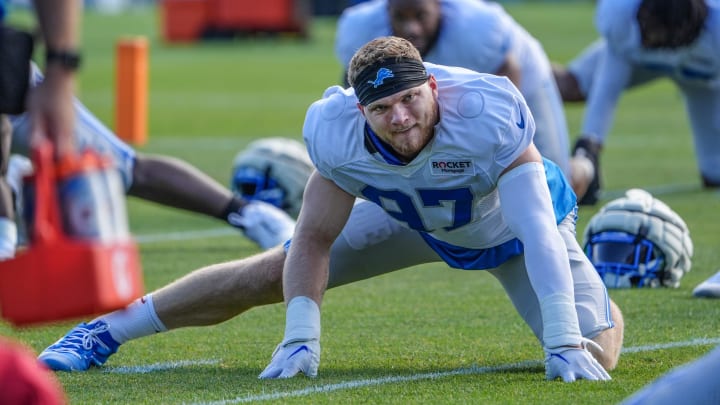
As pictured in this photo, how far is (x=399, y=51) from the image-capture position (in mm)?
4316

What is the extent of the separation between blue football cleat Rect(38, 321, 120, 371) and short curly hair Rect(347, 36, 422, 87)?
1221 mm

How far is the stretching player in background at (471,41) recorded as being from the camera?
287 inches

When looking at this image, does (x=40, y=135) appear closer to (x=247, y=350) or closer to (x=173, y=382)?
(x=173, y=382)

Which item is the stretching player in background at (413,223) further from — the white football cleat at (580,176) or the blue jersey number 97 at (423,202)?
the white football cleat at (580,176)

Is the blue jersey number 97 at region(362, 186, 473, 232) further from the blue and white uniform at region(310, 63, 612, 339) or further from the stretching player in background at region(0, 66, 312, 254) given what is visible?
the stretching player in background at region(0, 66, 312, 254)

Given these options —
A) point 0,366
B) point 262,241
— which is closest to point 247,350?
point 262,241

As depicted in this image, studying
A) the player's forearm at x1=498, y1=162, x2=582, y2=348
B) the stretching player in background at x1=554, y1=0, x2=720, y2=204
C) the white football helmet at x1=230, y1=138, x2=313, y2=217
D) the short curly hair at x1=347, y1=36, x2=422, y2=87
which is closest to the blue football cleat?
the short curly hair at x1=347, y1=36, x2=422, y2=87

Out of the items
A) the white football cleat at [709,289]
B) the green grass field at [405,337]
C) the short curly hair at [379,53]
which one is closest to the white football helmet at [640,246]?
the green grass field at [405,337]

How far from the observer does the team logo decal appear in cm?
436

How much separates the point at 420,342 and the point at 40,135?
230 centimetres

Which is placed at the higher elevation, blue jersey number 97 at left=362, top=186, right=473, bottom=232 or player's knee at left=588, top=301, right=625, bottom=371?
blue jersey number 97 at left=362, top=186, right=473, bottom=232

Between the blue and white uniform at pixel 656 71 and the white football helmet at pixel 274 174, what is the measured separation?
193 centimetres

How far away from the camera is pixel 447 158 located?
4.36m

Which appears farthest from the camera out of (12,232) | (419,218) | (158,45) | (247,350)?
(158,45)
